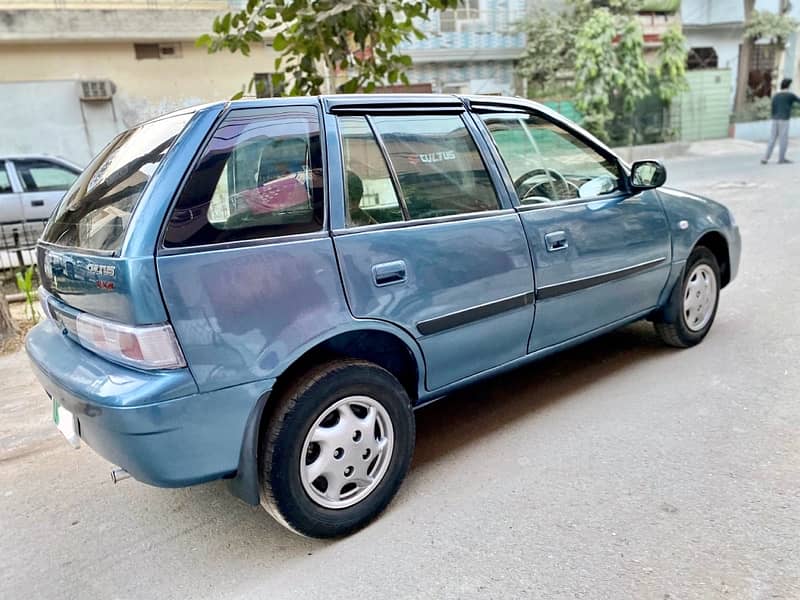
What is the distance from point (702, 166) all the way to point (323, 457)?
15.8 meters

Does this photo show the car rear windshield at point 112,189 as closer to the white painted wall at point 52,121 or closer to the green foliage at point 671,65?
the white painted wall at point 52,121

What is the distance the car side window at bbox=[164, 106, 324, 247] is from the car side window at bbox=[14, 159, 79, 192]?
761 centimetres

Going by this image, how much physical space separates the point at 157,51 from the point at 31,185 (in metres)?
6.03

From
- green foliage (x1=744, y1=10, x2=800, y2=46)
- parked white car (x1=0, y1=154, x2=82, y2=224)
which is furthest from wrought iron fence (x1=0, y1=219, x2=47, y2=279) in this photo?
green foliage (x1=744, y1=10, x2=800, y2=46)

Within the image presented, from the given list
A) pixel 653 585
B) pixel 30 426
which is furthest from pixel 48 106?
pixel 653 585

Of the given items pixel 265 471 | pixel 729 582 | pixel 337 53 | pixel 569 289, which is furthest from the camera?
pixel 337 53

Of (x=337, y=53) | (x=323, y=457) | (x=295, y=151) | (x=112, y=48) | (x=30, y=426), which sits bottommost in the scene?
(x=30, y=426)

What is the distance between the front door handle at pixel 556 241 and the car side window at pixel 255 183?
1.30 meters

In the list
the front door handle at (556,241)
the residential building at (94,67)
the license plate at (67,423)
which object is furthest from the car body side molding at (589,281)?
the residential building at (94,67)

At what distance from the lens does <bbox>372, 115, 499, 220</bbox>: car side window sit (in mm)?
2787

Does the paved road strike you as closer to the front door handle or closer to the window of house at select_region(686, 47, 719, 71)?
the front door handle

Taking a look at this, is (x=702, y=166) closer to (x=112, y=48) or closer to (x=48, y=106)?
(x=112, y=48)

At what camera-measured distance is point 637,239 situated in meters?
3.69

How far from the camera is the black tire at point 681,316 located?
160 inches
